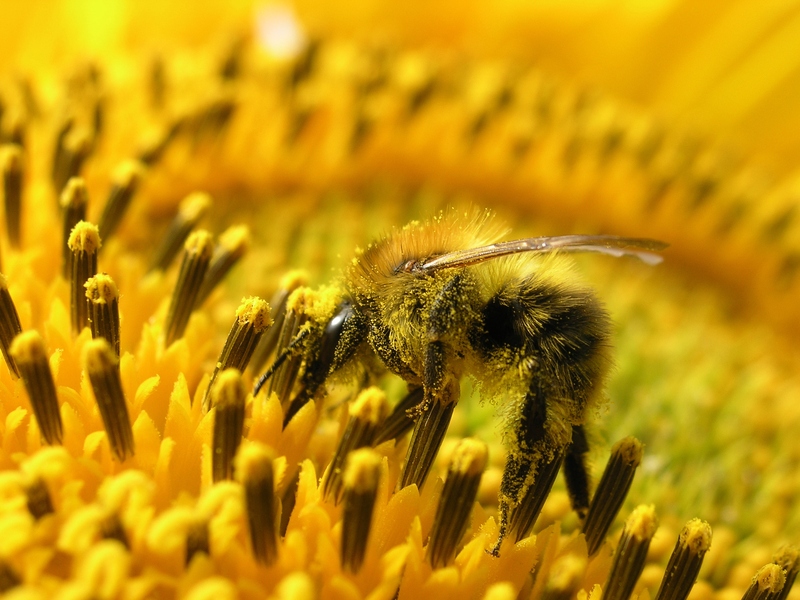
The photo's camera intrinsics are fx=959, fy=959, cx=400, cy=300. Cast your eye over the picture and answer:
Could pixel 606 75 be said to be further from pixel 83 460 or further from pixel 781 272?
pixel 83 460

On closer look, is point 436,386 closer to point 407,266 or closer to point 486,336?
point 486,336

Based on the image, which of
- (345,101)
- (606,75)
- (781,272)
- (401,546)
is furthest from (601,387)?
(606,75)

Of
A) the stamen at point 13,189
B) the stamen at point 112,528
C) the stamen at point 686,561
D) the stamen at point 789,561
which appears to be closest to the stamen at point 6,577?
the stamen at point 112,528

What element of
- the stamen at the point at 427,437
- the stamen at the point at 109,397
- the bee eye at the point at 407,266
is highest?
the bee eye at the point at 407,266

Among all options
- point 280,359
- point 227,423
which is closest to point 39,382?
point 227,423

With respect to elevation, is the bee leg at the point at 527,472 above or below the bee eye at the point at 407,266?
below

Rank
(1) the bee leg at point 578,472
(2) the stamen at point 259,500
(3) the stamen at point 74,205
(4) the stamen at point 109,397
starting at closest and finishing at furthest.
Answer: (2) the stamen at point 259,500, (4) the stamen at point 109,397, (1) the bee leg at point 578,472, (3) the stamen at point 74,205

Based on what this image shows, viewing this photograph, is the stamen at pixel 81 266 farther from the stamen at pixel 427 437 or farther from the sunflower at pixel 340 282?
the stamen at pixel 427 437
